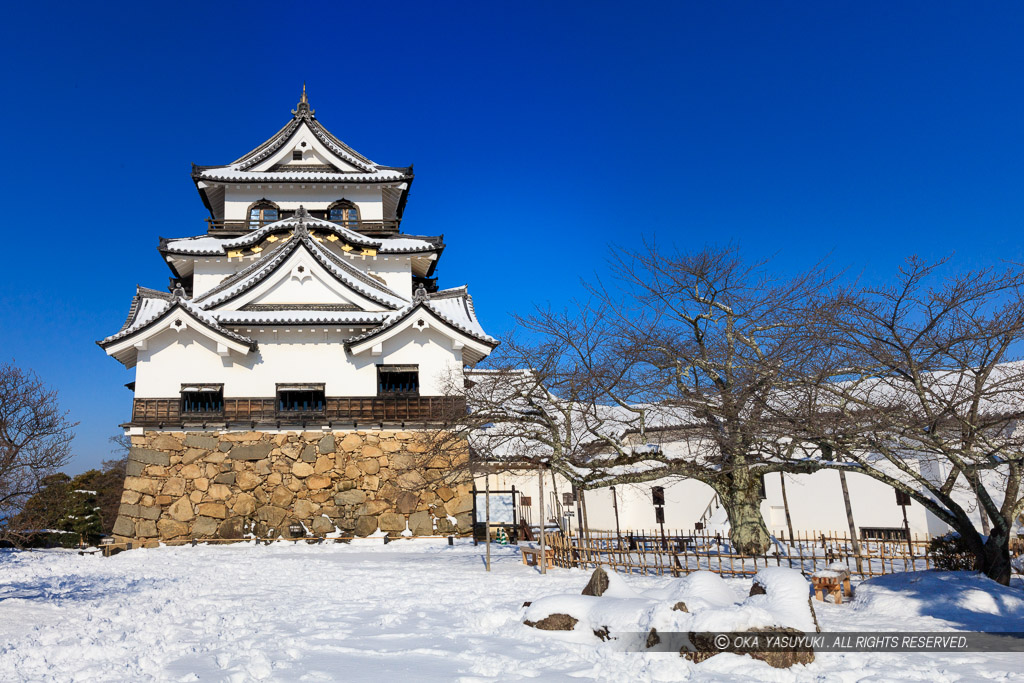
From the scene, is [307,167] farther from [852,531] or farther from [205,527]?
[852,531]

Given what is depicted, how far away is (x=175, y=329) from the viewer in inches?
894

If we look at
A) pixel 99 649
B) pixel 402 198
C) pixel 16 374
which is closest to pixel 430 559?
pixel 99 649

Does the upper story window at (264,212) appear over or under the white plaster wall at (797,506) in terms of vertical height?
over

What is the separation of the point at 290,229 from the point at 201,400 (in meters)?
8.55

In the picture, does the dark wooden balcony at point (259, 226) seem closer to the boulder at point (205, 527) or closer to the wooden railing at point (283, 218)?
the wooden railing at point (283, 218)

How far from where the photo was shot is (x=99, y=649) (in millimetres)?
7336

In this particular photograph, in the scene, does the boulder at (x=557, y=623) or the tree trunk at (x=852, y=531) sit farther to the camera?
the tree trunk at (x=852, y=531)

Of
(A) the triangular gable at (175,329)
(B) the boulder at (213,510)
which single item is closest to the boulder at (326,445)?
(B) the boulder at (213,510)

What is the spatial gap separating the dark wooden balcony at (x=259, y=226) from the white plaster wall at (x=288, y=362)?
793 cm

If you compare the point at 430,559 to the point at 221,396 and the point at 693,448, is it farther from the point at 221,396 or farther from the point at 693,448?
the point at 693,448

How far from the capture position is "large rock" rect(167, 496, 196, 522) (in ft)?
72.1

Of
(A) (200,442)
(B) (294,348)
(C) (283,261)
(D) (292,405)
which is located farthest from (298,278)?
(A) (200,442)

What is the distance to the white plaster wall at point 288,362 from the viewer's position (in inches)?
896

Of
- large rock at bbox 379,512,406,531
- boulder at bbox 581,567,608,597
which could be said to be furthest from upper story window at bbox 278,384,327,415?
boulder at bbox 581,567,608,597
